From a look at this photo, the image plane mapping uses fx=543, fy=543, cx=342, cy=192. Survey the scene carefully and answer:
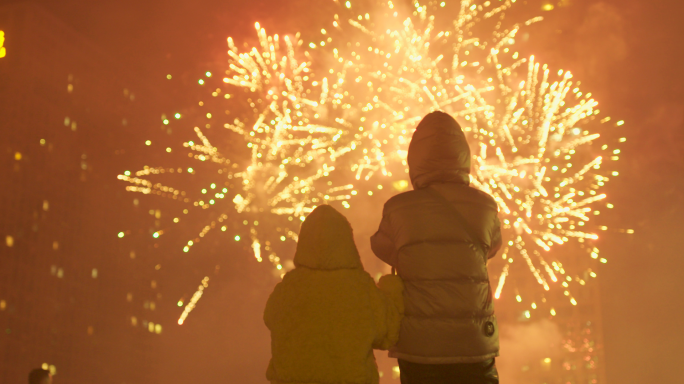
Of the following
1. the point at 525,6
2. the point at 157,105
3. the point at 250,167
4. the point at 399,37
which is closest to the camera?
the point at 399,37

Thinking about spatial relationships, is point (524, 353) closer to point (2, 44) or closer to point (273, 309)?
point (2, 44)

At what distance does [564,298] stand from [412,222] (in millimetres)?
30588

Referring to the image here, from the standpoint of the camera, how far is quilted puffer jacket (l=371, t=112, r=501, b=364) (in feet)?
8.84

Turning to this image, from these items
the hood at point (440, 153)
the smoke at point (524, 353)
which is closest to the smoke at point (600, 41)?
the hood at point (440, 153)

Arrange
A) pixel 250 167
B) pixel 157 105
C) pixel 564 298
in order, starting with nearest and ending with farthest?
pixel 250 167 → pixel 157 105 → pixel 564 298

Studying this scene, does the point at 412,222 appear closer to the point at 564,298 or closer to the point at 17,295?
the point at 564,298

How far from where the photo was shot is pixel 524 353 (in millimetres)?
24562

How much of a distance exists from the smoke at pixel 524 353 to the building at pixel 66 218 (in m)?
32.8

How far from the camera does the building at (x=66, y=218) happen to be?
153ft

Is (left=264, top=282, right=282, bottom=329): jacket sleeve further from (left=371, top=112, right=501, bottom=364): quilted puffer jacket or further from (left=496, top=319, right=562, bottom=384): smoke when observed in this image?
(left=496, top=319, right=562, bottom=384): smoke

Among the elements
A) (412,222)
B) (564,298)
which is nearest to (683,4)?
(412,222)

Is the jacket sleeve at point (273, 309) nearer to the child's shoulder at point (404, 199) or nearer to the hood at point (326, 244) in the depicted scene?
the hood at point (326, 244)

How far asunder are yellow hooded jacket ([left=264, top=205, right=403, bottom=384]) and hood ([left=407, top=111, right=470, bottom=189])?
0.54 metres

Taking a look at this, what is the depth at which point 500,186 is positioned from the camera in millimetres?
9258
